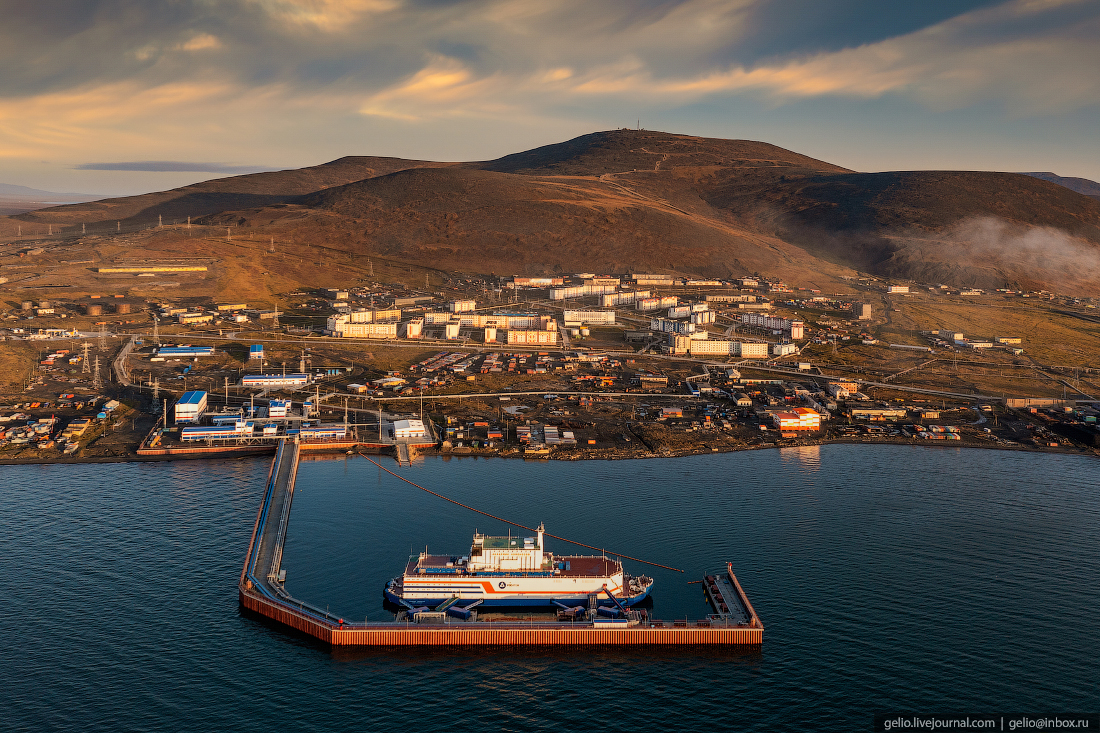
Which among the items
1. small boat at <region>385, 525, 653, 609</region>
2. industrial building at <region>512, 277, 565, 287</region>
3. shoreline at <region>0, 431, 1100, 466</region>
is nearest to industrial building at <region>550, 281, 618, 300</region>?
industrial building at <region>512, 277, 565, 287</region>

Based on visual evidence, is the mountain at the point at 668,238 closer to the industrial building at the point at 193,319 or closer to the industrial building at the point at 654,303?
the industrial building at the point at 654,303

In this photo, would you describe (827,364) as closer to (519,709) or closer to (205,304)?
(519,709)

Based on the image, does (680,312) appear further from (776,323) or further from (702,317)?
(776,323)

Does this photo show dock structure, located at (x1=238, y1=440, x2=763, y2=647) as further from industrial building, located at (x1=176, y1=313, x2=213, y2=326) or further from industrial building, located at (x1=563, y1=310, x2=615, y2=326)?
industrial building, located at (x1=563, y1=310, x2=615, y2=326)

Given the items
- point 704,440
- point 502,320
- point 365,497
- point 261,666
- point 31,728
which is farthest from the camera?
point 502,320

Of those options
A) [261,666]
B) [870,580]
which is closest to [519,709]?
[261,666]

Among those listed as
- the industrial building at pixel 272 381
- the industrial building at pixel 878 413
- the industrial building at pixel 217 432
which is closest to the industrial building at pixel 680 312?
the industrial building at pixel 878 413

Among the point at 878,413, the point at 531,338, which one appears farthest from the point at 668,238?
the point at 878,413
